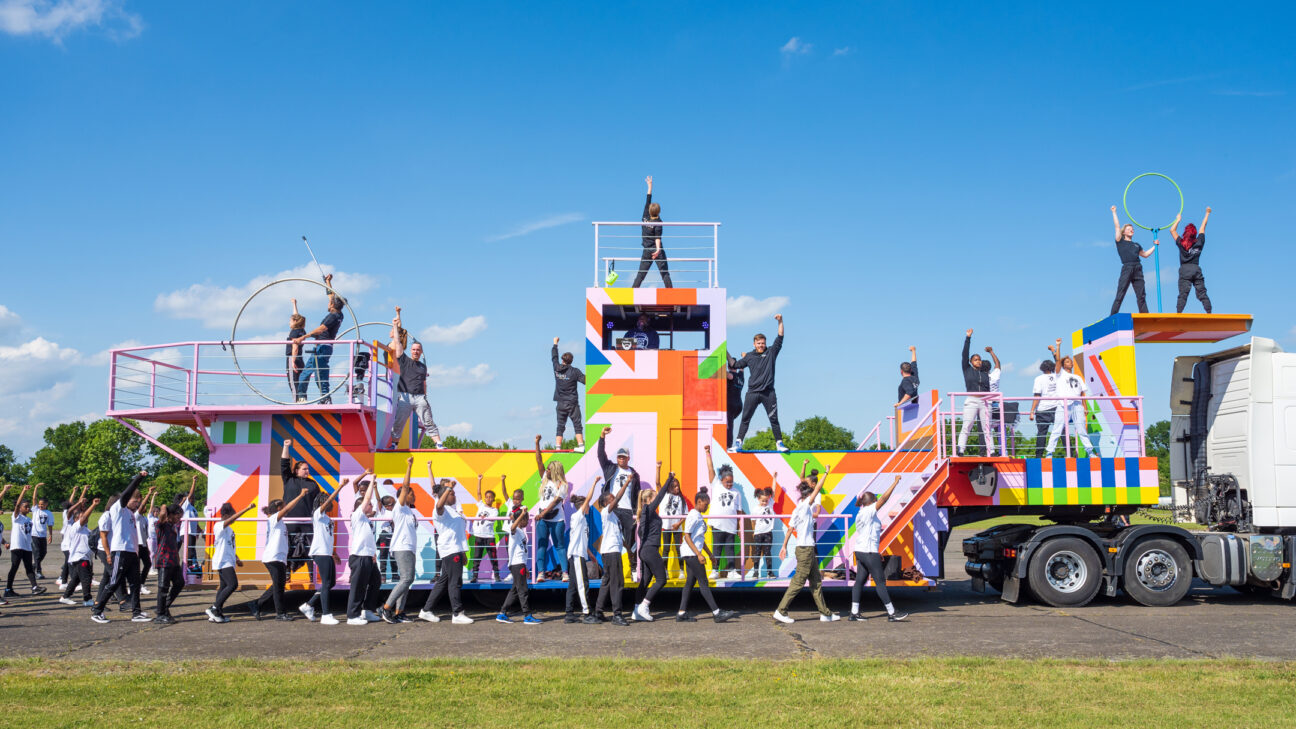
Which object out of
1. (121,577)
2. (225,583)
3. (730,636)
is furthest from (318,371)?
(730,636)

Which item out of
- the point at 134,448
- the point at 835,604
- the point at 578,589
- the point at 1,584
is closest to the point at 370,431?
the point at 578,589

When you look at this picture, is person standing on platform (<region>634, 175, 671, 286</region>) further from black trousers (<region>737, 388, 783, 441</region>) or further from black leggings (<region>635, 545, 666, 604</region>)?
black leggings (<region>635, 545, 666, 604</region>)

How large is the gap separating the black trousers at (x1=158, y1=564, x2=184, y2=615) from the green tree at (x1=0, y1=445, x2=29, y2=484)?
4316 inches

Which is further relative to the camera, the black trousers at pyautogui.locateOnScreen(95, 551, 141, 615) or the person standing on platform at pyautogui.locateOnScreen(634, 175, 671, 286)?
the person standing on platform at pyautogui.locateOnScreen(634, 175, 671, 286)

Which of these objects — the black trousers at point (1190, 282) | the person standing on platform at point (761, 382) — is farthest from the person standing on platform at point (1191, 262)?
the person standing on platform at point (761, 382)

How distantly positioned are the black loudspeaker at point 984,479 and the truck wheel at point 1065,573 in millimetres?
1213

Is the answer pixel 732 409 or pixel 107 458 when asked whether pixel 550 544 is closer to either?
pixel 732 409

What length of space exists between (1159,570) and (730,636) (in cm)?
722

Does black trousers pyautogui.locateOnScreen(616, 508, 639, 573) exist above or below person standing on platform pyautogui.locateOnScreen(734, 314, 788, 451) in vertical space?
below

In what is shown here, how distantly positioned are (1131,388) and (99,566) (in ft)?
67.0

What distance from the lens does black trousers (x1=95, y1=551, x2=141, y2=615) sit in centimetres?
1267

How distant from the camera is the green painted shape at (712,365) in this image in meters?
14.4

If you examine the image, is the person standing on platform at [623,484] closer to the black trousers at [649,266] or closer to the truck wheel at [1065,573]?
the black trousers at [649,266]

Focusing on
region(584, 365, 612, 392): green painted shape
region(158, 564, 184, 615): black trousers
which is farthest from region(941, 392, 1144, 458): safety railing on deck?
region(158, 564, 184, 615): black trousers
